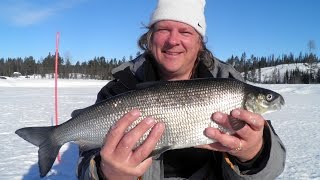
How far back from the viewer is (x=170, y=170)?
3.23 m

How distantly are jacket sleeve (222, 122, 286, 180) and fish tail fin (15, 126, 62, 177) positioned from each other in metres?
1.40

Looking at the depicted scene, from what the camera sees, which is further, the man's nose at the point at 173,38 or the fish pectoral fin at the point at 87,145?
the man's nose at the point at 173,38

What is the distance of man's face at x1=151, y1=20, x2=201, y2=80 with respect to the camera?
10.3 feet

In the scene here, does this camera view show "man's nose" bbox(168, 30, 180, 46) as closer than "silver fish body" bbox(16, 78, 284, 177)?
No

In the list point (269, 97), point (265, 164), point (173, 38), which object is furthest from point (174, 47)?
point (265, 164)

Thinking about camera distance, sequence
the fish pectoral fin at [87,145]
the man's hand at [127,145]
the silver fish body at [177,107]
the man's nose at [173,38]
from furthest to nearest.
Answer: the man's nose at [173,38], the fish pectoral fin at [87,145], the silver fish body at [177,107], the man's hand at [127,145]

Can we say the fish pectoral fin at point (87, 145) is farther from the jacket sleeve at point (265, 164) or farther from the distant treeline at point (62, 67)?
the distant treeline at point (62, 67)

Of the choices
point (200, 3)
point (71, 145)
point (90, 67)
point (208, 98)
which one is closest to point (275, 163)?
point (208, 98)

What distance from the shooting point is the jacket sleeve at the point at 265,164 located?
106 inches

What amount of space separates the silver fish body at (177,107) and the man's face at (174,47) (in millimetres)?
464

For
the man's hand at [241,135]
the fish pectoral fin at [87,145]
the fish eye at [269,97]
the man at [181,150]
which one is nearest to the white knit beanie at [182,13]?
the man at [181,150]

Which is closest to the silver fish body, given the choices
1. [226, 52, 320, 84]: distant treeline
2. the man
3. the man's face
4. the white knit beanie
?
the man

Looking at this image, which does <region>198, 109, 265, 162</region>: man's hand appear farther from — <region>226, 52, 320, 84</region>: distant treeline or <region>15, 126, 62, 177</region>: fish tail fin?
<region>226, 52, 320, 84</region>: distant treeline

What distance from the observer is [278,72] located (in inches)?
4291
